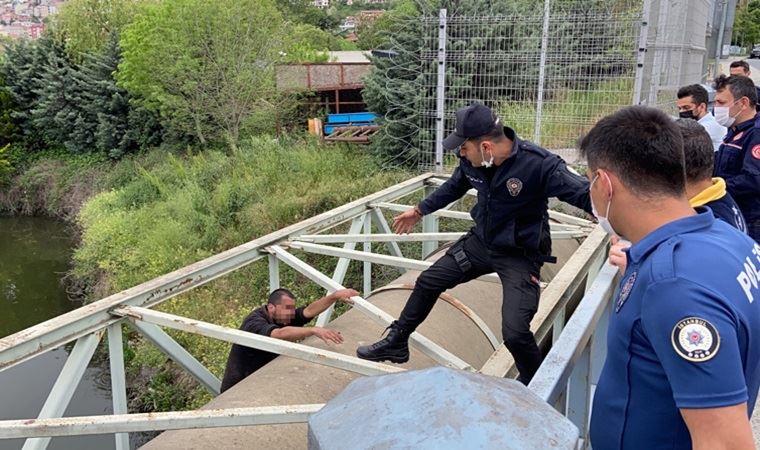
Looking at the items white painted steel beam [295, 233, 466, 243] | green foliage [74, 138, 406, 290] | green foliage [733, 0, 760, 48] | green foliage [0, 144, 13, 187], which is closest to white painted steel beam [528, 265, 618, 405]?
white painted steel beam [295, 233, 466, 243]

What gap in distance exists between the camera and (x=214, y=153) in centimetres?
1877

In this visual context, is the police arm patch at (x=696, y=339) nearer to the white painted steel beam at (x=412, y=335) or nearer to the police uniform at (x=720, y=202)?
the police uniform at (x=720, y=202)

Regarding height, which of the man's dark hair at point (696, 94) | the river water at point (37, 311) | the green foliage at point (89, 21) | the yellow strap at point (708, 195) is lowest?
the river water at point (37, 311)

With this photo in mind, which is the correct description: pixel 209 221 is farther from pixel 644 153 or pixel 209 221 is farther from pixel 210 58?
pixel 644 153

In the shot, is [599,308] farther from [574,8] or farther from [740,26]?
[740,26]

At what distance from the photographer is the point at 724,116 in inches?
192

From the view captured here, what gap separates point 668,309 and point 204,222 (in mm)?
13829

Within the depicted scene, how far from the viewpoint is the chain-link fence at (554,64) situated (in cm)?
895

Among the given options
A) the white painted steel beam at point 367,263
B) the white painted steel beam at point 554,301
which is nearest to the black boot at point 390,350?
the white painted steel beam at point 554,301

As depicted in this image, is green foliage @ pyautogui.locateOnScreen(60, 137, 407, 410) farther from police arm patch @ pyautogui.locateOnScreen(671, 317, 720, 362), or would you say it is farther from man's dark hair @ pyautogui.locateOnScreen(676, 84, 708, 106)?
police arm patch @ pyautogui.locateOnScreen(671, 317, 720, 362)

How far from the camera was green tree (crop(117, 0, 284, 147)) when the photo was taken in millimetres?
19672

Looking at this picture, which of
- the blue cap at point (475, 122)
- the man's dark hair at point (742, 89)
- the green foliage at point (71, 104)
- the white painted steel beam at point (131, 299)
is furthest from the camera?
the green foliage at point (71, 104)

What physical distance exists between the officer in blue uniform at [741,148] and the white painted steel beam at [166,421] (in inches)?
135

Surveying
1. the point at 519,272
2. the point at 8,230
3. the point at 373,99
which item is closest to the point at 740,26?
the point at 373,99
